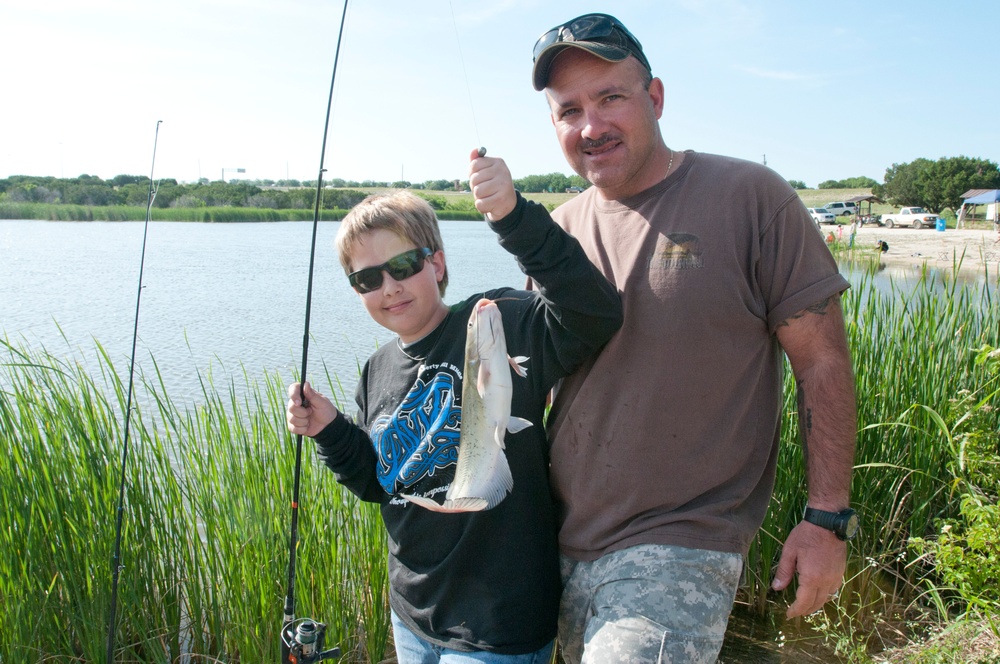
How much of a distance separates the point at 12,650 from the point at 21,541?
1.50ft

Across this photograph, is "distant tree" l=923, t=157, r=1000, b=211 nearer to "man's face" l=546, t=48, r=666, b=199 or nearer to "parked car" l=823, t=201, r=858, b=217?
"parked car" l=823, t=201, r=858, b=217

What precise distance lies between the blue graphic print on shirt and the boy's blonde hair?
0.43 meters

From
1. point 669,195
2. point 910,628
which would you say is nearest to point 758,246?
point 669,195

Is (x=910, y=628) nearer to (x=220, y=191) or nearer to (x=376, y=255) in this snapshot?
(x=376, y=255)

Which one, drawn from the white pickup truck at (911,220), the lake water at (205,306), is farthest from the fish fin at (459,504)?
the white pickup truck at (911,220)

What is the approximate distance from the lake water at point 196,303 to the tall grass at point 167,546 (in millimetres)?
816

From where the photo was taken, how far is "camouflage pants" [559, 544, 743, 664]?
198 centimetres

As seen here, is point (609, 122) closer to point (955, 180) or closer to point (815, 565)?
point (815, 565)

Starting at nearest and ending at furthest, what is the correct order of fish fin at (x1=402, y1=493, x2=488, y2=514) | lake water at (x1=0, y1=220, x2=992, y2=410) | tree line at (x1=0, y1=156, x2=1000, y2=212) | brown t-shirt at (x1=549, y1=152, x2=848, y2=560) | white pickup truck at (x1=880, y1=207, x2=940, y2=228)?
fish fin at (x1=402, y1=493, x2=488, y2=514) < brown t-shirt at (x1=549, y1=152, x2=848, y2=560) < lake water at (x1=0, y1=220, x2=992, y2=410) < tree line at (x1=0, y1=156, x2=1000, y2=212) < white pickup truck at (x1=880, y1=207, x2=940, y2=228)

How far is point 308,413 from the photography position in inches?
98.0

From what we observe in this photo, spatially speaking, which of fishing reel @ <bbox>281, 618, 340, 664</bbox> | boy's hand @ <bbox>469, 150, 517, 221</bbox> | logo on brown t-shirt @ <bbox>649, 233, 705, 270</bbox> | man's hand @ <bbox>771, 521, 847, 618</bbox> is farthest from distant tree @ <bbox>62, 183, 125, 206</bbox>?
man's hand @ <bbox>771, 521, 847, 618</bbox>

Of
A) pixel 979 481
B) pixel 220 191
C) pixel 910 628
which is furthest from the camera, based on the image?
pixel 220 191

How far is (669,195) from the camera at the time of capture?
236 cm

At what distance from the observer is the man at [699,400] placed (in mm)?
2119
